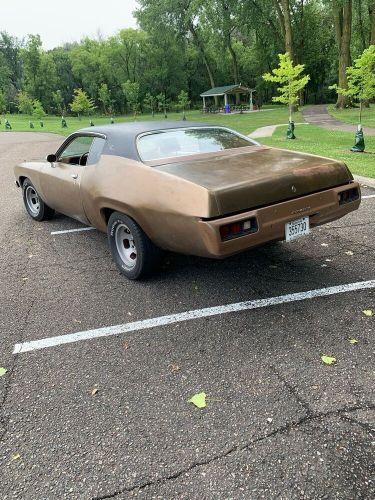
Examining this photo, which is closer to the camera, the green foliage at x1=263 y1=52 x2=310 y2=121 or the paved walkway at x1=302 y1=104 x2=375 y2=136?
the green foliage at x1=263 y1=52 x2=310 y2=121

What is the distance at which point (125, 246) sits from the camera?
13.9 ft

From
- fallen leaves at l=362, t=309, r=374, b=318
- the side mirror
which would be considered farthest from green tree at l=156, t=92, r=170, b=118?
fallen leaves at l=362, t=309, r=374, b=318

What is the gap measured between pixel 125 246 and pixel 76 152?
197 centimetres

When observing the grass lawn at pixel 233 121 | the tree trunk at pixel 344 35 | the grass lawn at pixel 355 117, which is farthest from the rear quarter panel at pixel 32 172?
the tree trunk at pixel 344 35

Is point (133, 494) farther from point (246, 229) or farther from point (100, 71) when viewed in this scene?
point (100, 71)

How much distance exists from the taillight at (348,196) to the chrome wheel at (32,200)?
14.5ft

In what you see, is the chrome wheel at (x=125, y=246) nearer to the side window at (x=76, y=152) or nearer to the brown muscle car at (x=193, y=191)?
the brown muscle car at (x=193, y=191)

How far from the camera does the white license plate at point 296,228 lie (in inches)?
135

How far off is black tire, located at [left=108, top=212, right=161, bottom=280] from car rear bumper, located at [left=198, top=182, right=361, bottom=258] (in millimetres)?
799

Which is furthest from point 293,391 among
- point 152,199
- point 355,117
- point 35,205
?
point 355,117

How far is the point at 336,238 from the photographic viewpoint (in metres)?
5.00

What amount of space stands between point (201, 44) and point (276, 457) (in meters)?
61.9

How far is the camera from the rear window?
4.02m

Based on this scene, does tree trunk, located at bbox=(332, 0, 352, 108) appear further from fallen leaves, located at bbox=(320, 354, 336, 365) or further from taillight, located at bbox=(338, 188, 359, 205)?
fallen leaves, located at bbox=(320, 354, 336, 365)
